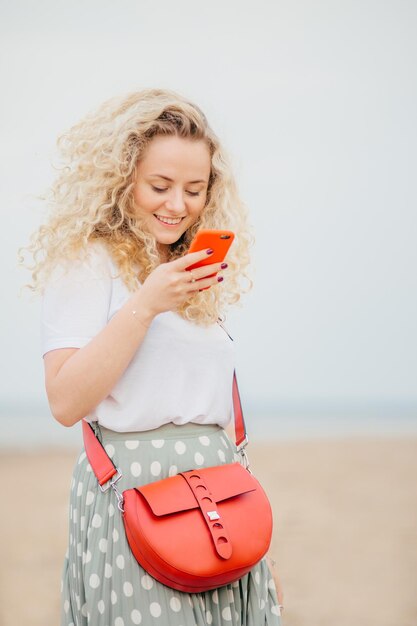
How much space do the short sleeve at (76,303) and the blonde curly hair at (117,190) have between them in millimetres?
24

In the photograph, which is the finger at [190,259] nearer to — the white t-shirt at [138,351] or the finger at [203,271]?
the finger at [203,271]

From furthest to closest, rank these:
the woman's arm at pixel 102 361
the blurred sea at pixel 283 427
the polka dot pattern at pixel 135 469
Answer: the blurred sea at pixel 283 427 → the polka dot pattern at pixel 135 469 → the woman's arm at pixel 102 361

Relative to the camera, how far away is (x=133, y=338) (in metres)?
1.19

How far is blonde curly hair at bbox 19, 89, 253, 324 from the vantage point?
1330 millimetres

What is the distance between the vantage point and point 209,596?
1.30 metres

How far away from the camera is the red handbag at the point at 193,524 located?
1201mm

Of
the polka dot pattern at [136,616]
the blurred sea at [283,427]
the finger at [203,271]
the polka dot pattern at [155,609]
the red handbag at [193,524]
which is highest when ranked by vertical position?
the finger at [203,271]

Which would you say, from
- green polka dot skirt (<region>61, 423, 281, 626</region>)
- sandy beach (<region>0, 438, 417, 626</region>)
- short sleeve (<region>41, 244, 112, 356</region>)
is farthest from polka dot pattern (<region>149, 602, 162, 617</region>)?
sandy beach (<region>0, 438, 417, 626</region>)

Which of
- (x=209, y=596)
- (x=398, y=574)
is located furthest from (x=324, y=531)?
(x=209, y=596)

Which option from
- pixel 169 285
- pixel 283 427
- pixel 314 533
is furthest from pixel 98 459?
pixel 283 427

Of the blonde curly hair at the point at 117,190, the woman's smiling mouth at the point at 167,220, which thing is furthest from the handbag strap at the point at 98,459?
the woman's smiling mouth at the point at 167,220

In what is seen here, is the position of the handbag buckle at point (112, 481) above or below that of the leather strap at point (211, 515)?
above

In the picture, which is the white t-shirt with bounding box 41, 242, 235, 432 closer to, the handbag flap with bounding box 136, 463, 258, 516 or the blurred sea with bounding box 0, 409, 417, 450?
the handbag flap with bounding box 136, 463, 258, 516

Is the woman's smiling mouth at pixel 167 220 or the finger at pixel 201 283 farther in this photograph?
the woman's smiling mouth at pixel 167 220
